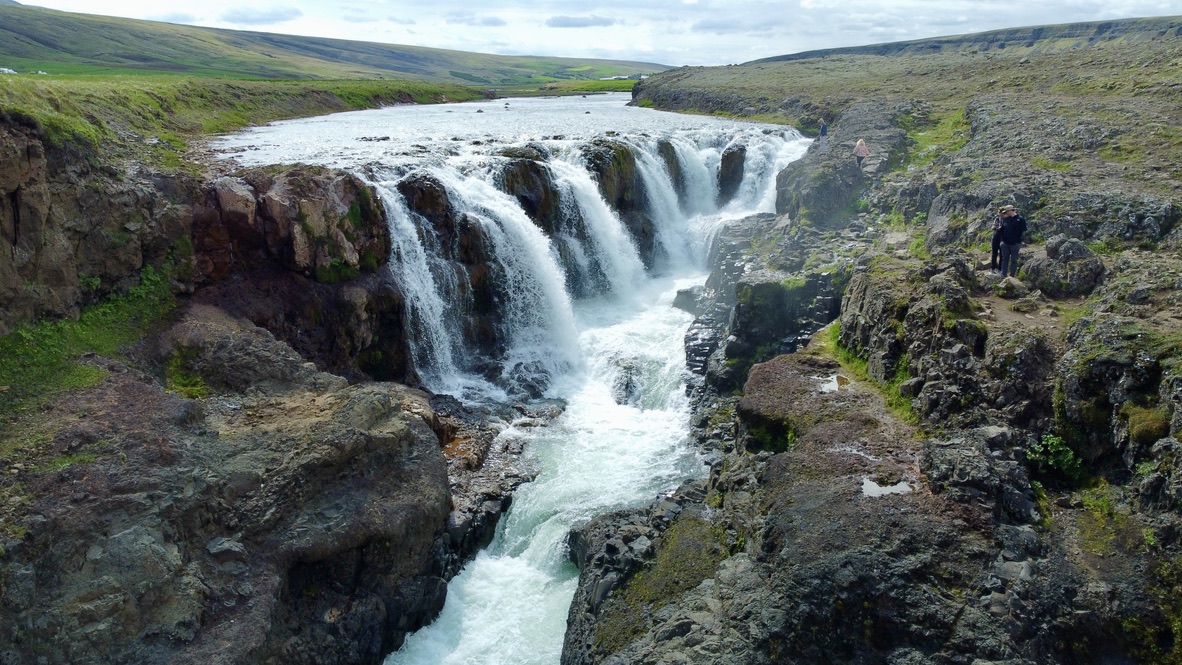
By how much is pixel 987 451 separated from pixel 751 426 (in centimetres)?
475

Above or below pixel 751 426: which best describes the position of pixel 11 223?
above

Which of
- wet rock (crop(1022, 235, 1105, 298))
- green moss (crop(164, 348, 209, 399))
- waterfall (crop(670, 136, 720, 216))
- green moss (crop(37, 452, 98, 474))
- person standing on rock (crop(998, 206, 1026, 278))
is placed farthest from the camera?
waterfall (crop(670, 136, 720, 216))

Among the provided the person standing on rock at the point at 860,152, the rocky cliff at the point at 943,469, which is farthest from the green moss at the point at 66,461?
the person standing on rock at the point at 860,152

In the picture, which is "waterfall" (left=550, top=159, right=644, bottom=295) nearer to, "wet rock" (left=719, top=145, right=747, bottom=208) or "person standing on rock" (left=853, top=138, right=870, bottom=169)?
"wet rock" (left=719, top=145, right=747, bottom=208)

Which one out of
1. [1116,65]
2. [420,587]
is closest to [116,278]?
[420,587]

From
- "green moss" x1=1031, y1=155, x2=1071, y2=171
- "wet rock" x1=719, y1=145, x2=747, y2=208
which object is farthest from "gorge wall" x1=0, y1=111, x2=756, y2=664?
"wet rock" x1=719, y1=145, x2=747, y2=208

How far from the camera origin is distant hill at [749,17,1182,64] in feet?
285

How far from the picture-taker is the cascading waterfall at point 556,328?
1471 centimetres

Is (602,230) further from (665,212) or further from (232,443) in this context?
(232,443)

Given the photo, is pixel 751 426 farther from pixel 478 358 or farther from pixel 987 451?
pixel 478 358

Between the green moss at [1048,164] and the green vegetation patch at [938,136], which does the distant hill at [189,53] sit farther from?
the green moss at [1048,164]

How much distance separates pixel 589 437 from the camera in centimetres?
2012

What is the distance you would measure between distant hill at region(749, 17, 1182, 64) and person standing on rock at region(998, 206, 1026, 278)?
278 ft

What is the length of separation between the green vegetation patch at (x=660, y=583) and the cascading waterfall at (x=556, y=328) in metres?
1.71
